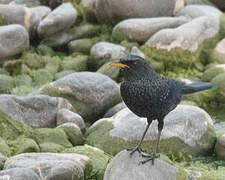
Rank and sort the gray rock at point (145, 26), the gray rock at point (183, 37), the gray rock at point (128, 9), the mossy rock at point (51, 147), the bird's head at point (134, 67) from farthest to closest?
the gray rock at point (128, 9)
the gray rock at point (145, 26)
the gray rock at point (183, 37)
the mossy rock at point (51, 147)
the bird's head at point (134, 67)

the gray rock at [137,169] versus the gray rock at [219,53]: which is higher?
the gray rock at [137,169]

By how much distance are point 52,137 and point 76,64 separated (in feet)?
13.4

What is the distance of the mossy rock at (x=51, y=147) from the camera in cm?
598

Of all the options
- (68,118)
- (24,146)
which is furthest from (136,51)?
(24,146)

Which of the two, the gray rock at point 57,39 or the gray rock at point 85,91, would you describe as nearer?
the gray rock at point 85,91

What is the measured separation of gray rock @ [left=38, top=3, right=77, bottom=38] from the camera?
424 inches

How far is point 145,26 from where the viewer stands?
10617 millimetres

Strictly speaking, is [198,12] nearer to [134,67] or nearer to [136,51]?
[136,51]

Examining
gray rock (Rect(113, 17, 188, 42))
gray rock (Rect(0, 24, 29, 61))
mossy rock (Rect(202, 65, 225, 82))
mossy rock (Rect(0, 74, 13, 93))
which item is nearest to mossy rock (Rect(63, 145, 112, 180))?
mossy rock (Rect(0, 74, 13, 93))

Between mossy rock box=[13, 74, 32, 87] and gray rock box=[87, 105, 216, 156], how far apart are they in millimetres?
3427

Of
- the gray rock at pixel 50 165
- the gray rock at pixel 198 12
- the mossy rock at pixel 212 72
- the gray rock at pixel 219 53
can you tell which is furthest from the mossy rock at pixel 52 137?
the gray rock at pixel 198 12

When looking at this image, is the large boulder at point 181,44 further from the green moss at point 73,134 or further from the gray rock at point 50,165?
the gray rock at point 50,165

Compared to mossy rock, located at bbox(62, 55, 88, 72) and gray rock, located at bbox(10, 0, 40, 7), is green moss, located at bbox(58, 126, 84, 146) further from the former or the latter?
gray rock, located at bbox(10, 0, 40, 7)

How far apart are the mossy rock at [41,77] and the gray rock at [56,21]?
59.9 inches
